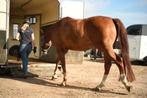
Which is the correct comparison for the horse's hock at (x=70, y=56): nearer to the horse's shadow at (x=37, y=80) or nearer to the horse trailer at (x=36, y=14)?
the horse trailer at (x=36, y=14)

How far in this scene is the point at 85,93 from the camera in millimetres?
7734

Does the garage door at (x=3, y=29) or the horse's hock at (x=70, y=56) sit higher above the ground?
the garage door at (x=3, y=29)

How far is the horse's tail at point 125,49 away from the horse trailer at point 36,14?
3.66m

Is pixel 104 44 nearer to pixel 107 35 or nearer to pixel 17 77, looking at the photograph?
pixel 107 35

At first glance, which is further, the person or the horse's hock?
the horse's hock

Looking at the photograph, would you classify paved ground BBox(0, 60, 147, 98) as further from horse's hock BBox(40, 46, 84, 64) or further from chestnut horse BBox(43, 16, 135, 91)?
horse's hock BBox(40, 46, 84, 64)

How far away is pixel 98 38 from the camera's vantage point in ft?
26.7

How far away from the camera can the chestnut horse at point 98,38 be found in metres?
7.97

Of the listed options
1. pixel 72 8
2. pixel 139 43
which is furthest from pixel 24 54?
pixel 139 43

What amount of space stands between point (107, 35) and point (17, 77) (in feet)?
Result: 11.6

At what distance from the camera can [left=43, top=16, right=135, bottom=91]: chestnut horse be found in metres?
7.97

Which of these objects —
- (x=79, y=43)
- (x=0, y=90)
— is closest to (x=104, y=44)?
(x=79, y=43)

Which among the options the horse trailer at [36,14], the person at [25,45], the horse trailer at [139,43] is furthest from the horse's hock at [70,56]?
the horse trailer at [139,43]

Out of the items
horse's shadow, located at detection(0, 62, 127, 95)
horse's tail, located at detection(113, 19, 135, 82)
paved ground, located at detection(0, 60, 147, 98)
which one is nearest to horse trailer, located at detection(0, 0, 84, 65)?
horse's shadow, located at detection(0, 62, 127, 95)
